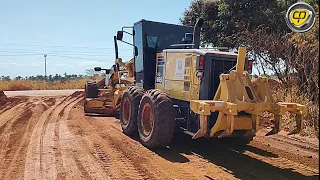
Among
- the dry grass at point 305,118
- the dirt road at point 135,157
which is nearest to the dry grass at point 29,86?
the dirt road at point 135,157

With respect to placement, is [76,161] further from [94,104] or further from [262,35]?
[262,35]

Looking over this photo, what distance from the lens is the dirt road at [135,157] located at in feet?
19.0

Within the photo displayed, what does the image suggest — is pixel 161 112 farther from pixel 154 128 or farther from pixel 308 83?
pixel 308 83

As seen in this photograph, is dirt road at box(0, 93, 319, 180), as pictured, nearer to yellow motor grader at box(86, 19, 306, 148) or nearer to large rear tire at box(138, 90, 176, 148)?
large rear tire at box(138, 90, 176, 148)

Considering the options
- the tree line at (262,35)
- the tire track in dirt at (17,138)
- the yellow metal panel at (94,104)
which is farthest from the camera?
the yellow metal panel at (94,104)

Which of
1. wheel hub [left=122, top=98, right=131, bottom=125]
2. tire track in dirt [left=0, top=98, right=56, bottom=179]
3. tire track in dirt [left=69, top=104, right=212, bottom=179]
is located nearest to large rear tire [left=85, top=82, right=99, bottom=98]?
tire track in dirt [left=0, top=98, right=56, bottom=179]

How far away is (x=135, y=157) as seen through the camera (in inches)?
268

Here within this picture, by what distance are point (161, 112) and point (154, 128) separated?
346mm

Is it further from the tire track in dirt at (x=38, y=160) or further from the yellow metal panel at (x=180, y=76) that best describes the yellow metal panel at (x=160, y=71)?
the tire track in dirt at (x=38, y=160)

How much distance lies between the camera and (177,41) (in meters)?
9.38

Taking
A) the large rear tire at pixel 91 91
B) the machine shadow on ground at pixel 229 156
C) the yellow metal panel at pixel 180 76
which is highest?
the yellow metal panel at pixel 180 76

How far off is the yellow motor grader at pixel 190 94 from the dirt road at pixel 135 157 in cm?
47

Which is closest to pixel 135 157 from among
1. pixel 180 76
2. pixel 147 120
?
pixel 147 120

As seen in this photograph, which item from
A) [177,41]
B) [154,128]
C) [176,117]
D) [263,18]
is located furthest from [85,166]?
[263,18]
